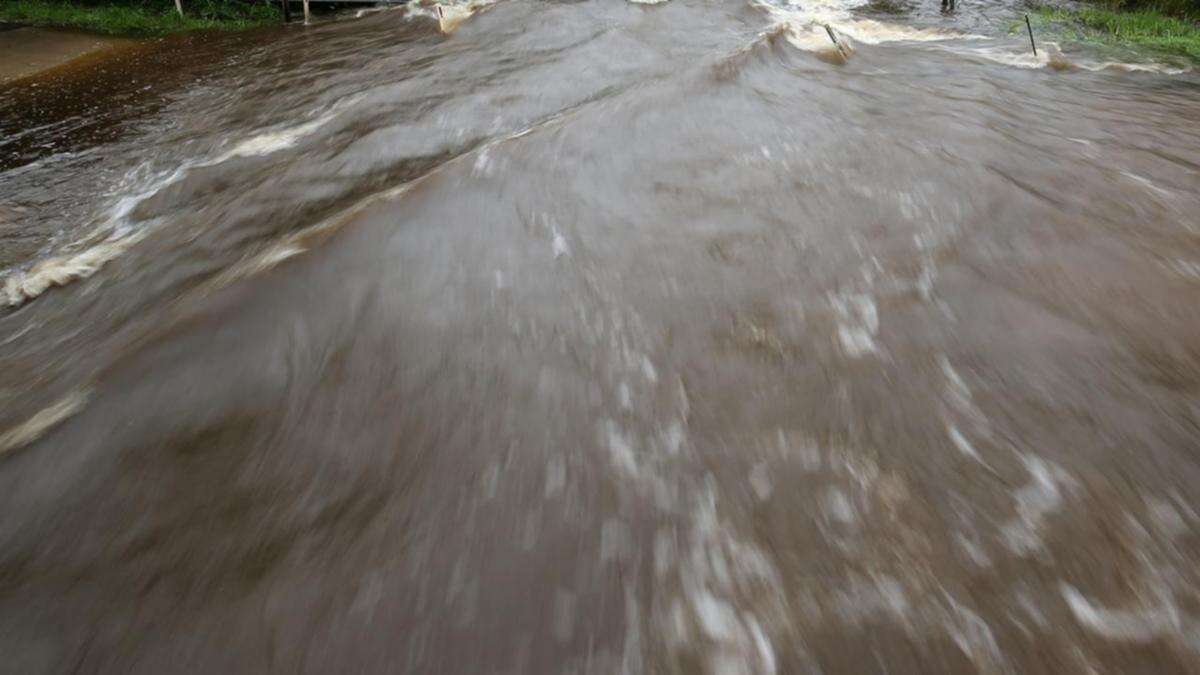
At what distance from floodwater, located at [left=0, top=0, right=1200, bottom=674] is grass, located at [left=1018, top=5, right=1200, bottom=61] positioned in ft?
12.3

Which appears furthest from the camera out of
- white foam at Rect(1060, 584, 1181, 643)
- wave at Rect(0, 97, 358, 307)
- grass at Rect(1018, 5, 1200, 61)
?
grass at Rect(1018, 5, 1200, 61)

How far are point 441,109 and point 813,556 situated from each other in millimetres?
5519

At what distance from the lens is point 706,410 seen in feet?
8.11

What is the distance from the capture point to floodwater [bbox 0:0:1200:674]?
5.82ft

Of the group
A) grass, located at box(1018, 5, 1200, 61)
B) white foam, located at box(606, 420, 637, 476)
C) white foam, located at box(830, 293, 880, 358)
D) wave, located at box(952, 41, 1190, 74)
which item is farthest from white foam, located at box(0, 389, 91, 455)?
grass, located at box(1018, 5, 1200, 61)

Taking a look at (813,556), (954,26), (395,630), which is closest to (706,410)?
(813,556)

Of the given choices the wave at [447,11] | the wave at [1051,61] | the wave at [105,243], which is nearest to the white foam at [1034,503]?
the wave at [105,243]

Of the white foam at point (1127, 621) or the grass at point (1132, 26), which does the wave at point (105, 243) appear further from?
the grass at point (1132, 26)

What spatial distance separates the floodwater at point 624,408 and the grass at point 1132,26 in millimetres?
3734

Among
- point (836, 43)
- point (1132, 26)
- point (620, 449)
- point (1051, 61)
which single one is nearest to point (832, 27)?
point (836, 43)

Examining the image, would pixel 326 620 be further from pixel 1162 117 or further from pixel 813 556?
pixel 1162 117

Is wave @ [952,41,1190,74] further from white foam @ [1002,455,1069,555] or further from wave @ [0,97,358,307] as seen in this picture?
wave @ [0,97,358,307]

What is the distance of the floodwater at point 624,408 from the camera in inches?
69.9

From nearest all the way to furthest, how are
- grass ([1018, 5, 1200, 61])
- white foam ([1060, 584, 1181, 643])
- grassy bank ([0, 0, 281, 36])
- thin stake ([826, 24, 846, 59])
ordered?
white foam ([1060, 584, 1181, 643])
thin stake ([826, 24, 846, 59])
grass ([1018, 5, 1200, 61])
grassy bank ([0, 0, 281, 36])
